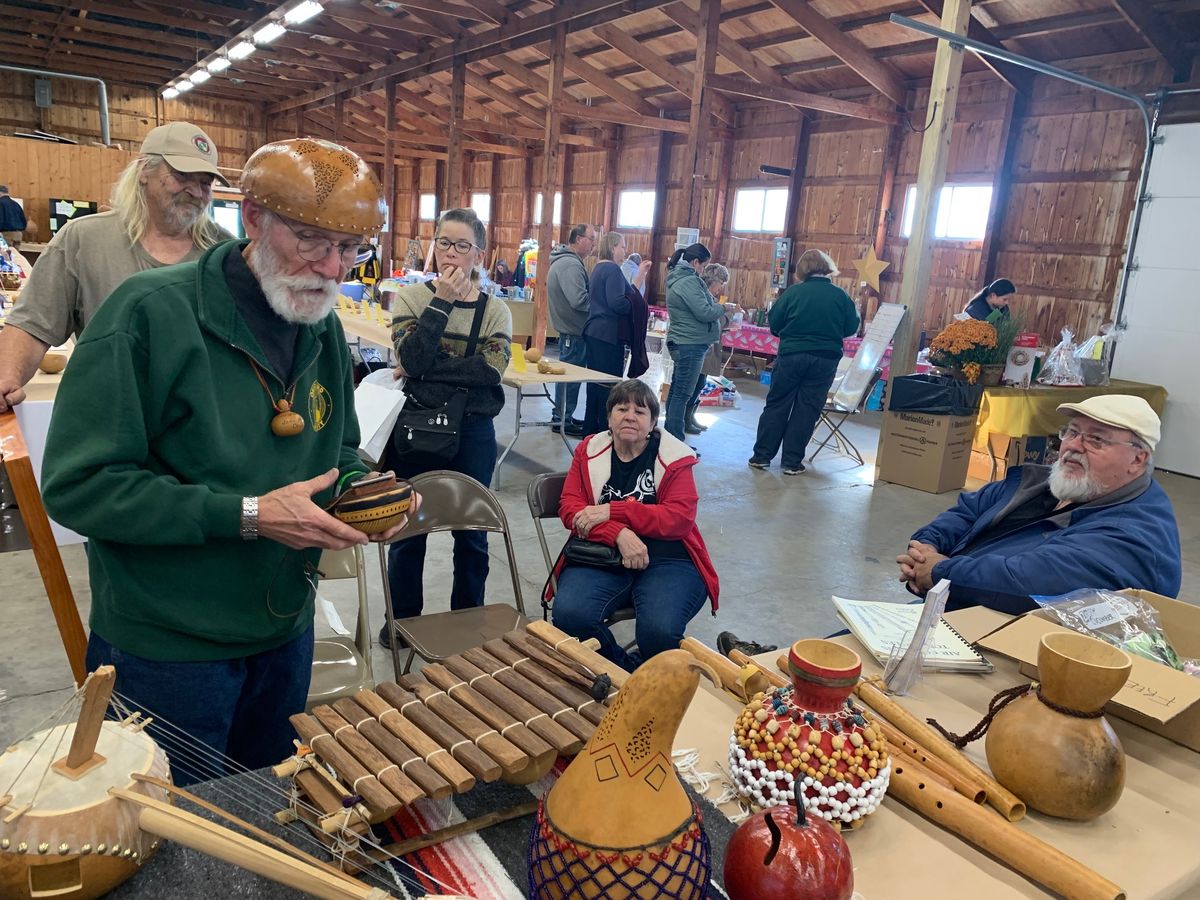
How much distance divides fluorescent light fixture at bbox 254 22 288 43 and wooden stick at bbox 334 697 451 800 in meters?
9.88

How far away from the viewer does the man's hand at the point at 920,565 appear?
237 cm

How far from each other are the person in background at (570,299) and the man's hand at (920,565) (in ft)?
13.2

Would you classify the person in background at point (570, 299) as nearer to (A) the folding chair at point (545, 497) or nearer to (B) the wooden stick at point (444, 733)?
(A) the folding chair at point (545, 497)

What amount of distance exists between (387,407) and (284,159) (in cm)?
186

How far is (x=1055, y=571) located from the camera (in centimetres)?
198

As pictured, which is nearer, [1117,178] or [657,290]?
[1117,178]

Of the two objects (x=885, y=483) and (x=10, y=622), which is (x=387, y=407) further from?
(x=885, y=483)

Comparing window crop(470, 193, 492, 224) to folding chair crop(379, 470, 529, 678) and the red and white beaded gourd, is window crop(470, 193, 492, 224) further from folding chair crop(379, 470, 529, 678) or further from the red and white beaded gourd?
the red and white beaded gourd

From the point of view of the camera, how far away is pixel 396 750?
1.01 metres

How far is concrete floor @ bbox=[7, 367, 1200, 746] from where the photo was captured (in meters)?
3.02

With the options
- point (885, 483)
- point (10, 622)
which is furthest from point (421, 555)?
point (885, 483)

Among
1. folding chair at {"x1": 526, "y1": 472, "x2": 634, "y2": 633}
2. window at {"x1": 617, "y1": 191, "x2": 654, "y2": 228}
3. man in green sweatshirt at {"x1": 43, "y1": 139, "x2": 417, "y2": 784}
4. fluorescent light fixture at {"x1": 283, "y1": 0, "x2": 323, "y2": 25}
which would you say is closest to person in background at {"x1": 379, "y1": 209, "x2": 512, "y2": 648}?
folding chair at {"x1": 526, "y1": 472, "x2": 634, "y2": 633}

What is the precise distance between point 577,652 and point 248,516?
519 mm

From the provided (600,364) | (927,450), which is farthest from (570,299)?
(927,450)
